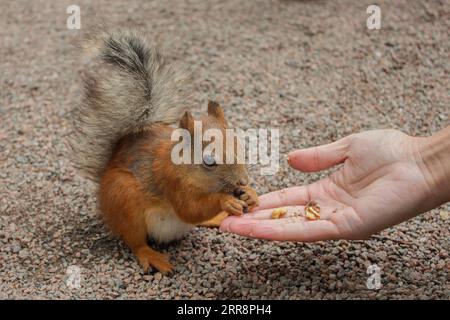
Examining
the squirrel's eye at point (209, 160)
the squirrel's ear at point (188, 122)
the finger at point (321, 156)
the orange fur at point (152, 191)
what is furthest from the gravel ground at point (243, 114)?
the squirrel's ear at point (188, 122)

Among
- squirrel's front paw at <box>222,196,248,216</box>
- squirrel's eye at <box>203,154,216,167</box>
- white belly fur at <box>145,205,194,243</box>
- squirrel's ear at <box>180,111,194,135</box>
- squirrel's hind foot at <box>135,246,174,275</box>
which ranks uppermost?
squirrel's ear at <box>180,111,194,135</box>

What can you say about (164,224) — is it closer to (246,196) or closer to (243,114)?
(246,196)

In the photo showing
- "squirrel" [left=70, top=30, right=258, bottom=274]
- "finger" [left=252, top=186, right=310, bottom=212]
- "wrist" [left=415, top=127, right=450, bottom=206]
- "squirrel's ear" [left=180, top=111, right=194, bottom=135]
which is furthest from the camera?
"finger" [left=252, top=186, right=310, bottom=212]

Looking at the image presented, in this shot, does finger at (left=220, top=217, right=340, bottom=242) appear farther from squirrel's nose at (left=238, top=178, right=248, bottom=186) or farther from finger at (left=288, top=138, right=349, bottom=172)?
finger at (left=288, top=138, right=349, bottom=172)

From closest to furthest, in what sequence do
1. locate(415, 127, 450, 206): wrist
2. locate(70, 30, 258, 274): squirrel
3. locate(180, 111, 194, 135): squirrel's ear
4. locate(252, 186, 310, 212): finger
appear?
locate(415, 127, 450, 206): wrist, locate(180, 111, 194, 135): squirrel's ear, locate(70, 30, 258, 274): squirrel, locate(252, 186, 310, 212): finger

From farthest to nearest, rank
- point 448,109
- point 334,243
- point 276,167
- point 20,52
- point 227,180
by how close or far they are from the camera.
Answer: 1. point 20,52
2. point 448,109
3. point 276,167
4. point 334,243
5. point 227,180

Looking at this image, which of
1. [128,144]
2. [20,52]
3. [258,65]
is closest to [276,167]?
[128,144]

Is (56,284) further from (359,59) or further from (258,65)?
(359,59)

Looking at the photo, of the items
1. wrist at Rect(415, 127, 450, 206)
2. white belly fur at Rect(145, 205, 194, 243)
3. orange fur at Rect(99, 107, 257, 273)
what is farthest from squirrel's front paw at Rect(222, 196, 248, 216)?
wrist at Rect(415, 127, 450, 206)
